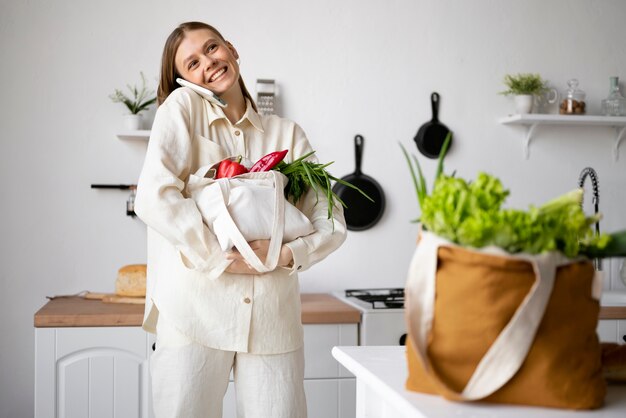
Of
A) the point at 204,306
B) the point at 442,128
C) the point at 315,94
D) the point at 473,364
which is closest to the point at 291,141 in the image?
the point at 204,306

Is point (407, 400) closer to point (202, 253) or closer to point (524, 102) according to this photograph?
point (202, 253)

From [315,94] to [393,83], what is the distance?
0.35 meters

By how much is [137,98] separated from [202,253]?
60.9 inches

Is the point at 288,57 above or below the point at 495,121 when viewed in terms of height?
above

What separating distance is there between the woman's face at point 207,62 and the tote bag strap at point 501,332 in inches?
39.4

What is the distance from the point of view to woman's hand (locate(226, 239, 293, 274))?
1.51 meters

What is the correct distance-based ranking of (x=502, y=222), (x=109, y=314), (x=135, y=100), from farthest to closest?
(x=135, y=100) < (x=109, y=314) < (x=502, y=222)

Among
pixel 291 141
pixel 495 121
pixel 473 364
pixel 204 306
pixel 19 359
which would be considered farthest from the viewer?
pixel 495 121

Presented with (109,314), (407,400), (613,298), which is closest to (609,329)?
(613,298)

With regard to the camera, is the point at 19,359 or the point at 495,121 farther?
the point at 495,121

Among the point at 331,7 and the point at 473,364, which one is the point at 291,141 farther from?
the point at 331,7

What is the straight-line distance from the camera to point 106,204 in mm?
2857

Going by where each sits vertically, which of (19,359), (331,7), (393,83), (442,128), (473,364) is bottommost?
(19,359)

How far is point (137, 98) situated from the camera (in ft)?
9.38
